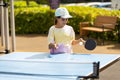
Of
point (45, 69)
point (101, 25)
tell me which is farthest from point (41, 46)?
point (45, 69)

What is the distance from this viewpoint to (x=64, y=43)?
5195 millimetres

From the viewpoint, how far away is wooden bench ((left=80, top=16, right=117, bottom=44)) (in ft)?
37.0

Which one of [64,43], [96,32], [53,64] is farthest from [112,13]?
[53,64]

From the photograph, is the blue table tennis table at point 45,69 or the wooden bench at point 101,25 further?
the wooden bench at point 101,25

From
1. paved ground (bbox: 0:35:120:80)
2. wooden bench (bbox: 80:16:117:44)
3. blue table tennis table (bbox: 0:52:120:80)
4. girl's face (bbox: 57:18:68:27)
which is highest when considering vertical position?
girl's face (bbox: 57:18:68:27)

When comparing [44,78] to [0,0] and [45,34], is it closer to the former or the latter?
[0,0]

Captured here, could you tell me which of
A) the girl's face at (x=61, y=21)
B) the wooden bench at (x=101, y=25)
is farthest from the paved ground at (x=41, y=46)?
the girl's face at (x=61, y=21)

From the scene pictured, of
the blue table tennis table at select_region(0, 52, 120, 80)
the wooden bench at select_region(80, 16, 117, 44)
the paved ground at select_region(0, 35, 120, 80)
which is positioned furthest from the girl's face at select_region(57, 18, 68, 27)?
the wooden bench at select_region(80, 16, 117, 44)

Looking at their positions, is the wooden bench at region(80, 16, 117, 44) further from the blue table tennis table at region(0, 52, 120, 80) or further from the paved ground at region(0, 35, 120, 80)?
the blue table tennis table at region(0, 52, 120, 80)

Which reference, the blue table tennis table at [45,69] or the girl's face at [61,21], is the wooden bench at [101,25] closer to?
the girl's face at [61,21]

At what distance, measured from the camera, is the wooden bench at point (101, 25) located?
11.3 meters

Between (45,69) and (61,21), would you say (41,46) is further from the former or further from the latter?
(45,69)

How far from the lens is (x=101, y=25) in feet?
38.1

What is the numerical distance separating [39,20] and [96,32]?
102 inches
